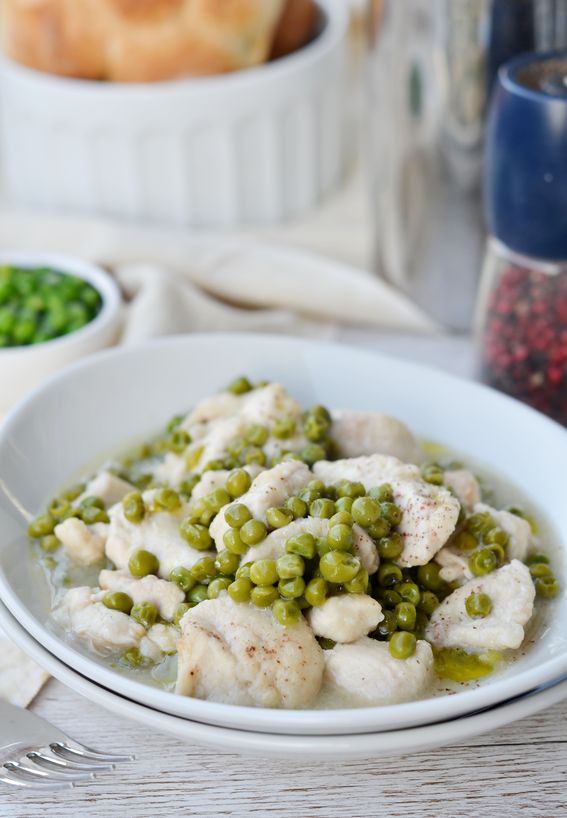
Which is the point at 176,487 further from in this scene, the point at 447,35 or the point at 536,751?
the point at 447,35

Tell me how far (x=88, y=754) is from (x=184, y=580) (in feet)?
1.01

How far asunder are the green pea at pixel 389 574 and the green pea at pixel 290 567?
172 millimetres

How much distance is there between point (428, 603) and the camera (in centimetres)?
177

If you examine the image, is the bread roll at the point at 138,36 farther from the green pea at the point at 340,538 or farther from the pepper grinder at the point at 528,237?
the green pea at the point at 340,538

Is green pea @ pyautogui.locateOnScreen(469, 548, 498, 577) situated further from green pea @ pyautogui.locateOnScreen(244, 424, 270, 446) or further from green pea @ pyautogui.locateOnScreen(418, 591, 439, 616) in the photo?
green pea @ pyautogui.locateOnScreen(244, 424, 270, 446)

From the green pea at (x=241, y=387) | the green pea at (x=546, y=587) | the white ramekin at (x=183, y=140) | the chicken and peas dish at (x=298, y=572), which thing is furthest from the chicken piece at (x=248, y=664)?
the white ramekin at (x=183, y=140)

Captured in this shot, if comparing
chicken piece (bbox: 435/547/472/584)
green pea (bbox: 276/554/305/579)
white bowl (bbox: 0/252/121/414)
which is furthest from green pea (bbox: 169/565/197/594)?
white bowl (bbox: 0/252/121/414)

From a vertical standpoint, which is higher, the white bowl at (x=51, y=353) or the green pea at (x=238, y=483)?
the green pea at (x=238, y=483)

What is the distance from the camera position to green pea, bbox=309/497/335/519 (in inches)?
68.7

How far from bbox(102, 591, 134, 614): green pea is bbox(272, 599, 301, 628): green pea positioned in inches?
10.8

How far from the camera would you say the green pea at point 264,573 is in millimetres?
1641

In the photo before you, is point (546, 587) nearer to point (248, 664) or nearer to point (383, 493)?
point (383, 493)

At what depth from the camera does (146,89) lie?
3.23 metres

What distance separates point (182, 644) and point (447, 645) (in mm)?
429
